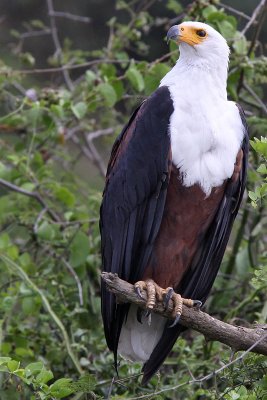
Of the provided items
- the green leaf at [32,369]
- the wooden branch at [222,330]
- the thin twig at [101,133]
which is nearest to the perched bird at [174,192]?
the wooden branch at [222,330]

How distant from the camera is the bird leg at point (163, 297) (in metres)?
4.18

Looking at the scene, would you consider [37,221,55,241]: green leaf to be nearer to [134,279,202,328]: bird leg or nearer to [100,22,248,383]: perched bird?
[100,22,248,383]: perched bird

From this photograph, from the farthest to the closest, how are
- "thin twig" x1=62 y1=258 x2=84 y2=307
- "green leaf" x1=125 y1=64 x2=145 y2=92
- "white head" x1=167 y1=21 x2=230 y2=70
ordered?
"green leaf" x1=125 y1=64 x2=145 y2=92 → "thin twig" x1=62 y1=258 x2=84 y2=307 → "white head" x1=167 y1=21 x2=230 y2=70

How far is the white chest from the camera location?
4.42 metres

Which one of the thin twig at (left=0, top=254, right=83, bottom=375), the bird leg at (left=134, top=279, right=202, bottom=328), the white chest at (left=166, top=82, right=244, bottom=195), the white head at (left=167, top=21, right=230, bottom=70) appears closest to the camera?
the bird leg at (left=134, top=279, right=202, bottom=328)

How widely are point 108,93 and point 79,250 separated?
84 cm

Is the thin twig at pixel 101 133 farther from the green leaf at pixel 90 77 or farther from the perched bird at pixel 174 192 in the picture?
the perched bird at pixel 174 192

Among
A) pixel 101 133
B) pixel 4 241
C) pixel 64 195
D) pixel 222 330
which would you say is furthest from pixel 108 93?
pixel 222 330

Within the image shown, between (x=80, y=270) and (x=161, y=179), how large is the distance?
3.43 ft

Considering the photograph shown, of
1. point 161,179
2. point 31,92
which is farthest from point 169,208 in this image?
point 31,92

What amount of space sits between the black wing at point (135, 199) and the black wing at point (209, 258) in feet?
0.78

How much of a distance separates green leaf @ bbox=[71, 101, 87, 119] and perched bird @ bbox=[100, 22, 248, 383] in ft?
1.92

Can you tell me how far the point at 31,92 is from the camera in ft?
18.6

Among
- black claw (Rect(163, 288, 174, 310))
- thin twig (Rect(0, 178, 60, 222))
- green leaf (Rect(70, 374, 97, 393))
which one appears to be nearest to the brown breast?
black claw (Rect(163, 288, 174, 310))
